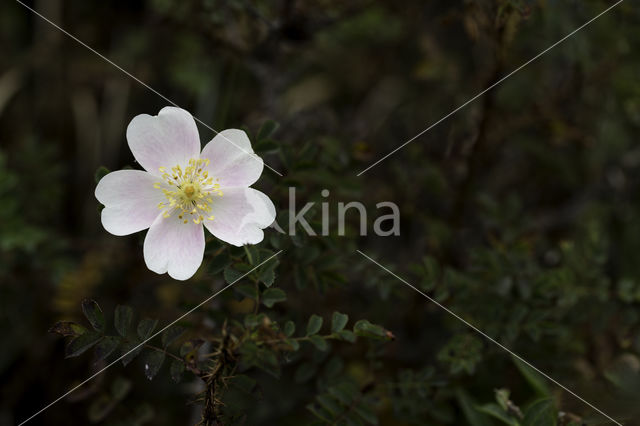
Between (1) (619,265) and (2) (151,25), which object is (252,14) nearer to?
(2) (151,25)

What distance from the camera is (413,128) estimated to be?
2500 millimetres

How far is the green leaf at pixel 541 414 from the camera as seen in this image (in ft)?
4.92

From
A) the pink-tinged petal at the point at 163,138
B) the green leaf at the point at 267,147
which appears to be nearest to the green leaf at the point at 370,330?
the green leaf at the point at 267,147

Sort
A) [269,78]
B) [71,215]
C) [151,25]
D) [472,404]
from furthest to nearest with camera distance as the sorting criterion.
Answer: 1. [71,215]
2. [151,25]
3. [269,78]
4. [472,404]

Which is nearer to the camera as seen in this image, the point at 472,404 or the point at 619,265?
the point at 472,404

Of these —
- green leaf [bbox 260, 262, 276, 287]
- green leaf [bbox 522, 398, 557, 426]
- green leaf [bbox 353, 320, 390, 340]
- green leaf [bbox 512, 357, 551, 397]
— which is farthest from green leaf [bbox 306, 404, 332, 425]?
green leaf [bbox 512, 357, 551, 397]

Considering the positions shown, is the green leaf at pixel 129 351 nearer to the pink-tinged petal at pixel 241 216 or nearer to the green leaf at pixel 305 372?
the pink-tinged petal at pixel 241 216

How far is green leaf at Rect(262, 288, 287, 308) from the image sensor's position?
4.60 feet

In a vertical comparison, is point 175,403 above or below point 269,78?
below

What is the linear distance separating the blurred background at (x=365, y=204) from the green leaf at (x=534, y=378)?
0.10 ft

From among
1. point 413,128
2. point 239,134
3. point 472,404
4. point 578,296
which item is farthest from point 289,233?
point 413,128

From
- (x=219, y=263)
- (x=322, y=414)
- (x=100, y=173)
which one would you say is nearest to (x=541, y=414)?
(x=322, y=414)

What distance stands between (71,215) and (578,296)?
2231 millimetres

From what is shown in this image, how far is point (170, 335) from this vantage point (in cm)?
143
